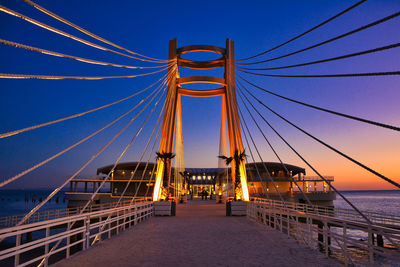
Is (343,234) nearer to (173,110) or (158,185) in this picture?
(158,185)

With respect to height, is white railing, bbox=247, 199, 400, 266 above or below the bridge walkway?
above

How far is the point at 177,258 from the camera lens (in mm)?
6922

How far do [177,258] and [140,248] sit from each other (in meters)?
1.63

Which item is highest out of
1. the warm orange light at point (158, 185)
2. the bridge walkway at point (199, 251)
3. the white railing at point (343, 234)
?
the warm orange light at point (158, 185)

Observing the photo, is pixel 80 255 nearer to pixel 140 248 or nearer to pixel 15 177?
pixel 140 248

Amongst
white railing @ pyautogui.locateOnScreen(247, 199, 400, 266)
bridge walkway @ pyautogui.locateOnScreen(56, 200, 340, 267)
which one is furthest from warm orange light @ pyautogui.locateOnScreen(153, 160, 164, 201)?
bridge walkway @ pyautogui.locateOnScreen(56, 200, 340, 267)

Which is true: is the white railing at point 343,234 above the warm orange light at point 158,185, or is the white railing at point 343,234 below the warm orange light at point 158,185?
below

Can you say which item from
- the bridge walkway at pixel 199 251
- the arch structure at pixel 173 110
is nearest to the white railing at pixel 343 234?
the bridge walkway at pixel 199 251

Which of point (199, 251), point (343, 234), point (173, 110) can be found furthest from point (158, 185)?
point (343, 234)

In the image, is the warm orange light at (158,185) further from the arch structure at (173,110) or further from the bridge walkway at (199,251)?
the bridge walkway at (199,251)

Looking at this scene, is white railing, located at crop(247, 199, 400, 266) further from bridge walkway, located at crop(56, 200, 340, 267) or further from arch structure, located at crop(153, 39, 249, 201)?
arch structure, located at crop(153, 39, 249, 201)

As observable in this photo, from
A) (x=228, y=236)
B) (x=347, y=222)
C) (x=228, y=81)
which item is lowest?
(x=228, y=236)

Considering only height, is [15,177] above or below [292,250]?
above

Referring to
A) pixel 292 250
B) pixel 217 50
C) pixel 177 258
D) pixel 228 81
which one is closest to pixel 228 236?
pixel 292 250
